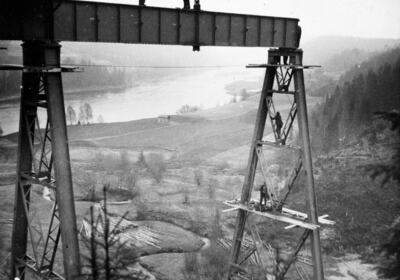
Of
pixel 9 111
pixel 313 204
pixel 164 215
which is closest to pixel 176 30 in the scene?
pixel 313 204

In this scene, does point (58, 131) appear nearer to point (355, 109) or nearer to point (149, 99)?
point (355, 109)

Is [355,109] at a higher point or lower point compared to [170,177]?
higher

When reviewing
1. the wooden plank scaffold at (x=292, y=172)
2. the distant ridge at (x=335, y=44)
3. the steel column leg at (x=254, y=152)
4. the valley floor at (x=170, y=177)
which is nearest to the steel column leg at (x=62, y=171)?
the wooden plank scaffold at (x=292, y=172)

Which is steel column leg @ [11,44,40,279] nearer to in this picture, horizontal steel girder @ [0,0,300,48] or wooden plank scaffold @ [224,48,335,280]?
horizontal steel girder @ [0,0,300,48]

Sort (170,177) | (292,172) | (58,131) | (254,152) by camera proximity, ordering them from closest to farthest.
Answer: (58,131)
(292,172)
(254,152)
(170,177)

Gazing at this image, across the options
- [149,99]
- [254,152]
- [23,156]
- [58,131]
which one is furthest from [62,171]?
[149,99]

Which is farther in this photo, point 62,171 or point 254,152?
point 254,152

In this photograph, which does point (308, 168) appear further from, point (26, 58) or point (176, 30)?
point (26, 58)
